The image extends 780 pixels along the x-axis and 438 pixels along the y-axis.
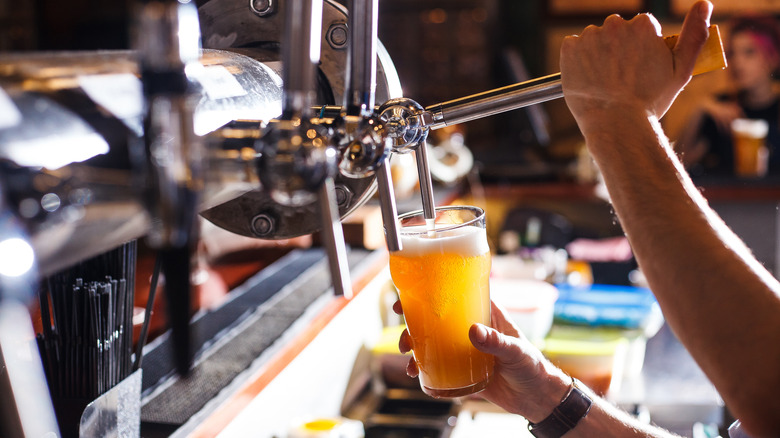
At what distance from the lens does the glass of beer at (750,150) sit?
427 centimetres

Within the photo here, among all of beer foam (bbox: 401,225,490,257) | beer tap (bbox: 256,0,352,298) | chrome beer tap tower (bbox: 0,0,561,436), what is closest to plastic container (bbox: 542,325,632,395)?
beer foam (bbox: 401,225,490,257)

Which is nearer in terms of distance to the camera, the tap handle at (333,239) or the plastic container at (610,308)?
the tap handle at (333,239)

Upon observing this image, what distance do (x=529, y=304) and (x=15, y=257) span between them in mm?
2028

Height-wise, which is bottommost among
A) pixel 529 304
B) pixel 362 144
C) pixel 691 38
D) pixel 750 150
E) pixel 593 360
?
pixel 593 360

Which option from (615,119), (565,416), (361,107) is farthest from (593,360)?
(361,107)

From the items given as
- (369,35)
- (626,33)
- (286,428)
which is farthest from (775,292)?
(286,428)

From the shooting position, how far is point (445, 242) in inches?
41.7

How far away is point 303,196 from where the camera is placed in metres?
0.50

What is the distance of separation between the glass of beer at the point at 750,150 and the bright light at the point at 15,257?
14.9 ft

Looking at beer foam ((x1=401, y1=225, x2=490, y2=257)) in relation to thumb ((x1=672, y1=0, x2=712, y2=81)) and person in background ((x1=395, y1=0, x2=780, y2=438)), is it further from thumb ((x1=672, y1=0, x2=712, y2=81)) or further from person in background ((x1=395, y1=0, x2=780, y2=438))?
thumb ((x1=672, y1=0, x2=712, y2=81))

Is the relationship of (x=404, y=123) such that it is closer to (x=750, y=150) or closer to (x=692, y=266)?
(x=692, y=266)

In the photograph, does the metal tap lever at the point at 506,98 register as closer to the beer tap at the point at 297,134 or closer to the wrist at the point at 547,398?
the beer tap at the point at 297,134

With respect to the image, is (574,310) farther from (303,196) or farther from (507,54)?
(507,54)

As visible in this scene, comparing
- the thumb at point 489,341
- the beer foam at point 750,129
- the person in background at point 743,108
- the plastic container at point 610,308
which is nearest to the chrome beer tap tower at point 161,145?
the thumb at point 489,341
